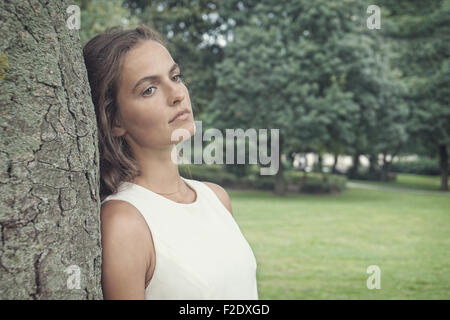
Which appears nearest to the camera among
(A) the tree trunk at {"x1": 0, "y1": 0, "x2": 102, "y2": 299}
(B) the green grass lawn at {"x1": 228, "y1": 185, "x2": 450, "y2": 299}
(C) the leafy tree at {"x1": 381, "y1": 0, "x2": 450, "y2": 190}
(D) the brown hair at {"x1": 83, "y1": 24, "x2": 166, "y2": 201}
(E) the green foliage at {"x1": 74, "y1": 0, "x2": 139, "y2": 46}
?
(A) the tree trunk at {"x1": 0, "y1": 0, "x2": 102, "y2": 299}

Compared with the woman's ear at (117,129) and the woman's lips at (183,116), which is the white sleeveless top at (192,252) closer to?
the woman's ear at (117,129)

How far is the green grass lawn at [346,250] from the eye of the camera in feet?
21.1

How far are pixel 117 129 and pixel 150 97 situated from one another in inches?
7.7

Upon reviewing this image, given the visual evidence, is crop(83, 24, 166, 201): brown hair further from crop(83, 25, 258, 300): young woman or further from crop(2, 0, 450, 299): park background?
crop(2, 0, 450, 299): park background

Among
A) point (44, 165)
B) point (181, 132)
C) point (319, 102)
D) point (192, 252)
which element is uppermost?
point (319, 102)

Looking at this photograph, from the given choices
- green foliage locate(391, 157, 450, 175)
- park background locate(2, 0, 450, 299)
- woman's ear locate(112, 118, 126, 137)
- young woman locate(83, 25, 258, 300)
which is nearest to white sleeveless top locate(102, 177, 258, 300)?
young woman locate(83, 25, 258, 300)

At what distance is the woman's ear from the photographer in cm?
170

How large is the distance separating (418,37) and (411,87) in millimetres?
3254

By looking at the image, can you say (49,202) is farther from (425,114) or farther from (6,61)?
(425,114)

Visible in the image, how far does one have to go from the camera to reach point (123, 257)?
1421 millimetres

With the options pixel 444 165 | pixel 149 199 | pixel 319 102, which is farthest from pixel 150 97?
pixel 444 165

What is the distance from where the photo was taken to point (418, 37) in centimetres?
2366

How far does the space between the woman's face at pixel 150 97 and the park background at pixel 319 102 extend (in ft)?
18.7

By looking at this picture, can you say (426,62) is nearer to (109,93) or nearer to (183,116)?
(183,116)
